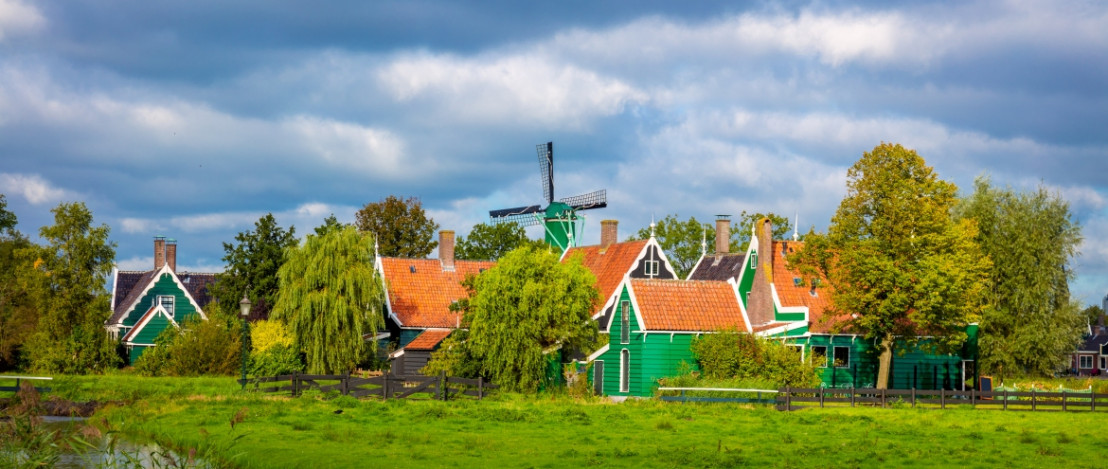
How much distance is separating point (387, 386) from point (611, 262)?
22.6m

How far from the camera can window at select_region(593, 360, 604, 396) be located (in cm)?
4859

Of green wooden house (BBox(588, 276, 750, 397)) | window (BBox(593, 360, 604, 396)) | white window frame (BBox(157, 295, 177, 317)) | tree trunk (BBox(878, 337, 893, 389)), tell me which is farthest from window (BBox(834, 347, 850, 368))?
white window frame (BBox(157, 295, 177, 317))

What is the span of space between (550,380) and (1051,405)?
1832 centimetres

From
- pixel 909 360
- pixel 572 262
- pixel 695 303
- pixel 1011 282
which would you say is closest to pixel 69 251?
pixel 572 262

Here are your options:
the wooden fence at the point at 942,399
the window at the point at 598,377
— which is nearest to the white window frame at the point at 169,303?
the window at the point at 598,377

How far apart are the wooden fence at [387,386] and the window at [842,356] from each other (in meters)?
16.4

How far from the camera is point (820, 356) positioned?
47250 mm

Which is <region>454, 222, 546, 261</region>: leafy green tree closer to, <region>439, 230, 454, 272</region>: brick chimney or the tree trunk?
<region>439, 230, 454, 272</region>: brick chimney

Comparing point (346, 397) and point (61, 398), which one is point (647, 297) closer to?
point (346, 397)

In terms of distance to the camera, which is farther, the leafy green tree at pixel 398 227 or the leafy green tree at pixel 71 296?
the leafy green tree at pixel 398 227

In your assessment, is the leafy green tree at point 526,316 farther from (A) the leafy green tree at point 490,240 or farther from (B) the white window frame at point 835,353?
(A) the leafy green tree at point 490,240

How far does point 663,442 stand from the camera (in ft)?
87.9

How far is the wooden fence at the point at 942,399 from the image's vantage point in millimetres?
38781

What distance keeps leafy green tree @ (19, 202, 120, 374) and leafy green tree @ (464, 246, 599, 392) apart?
2750 cm
